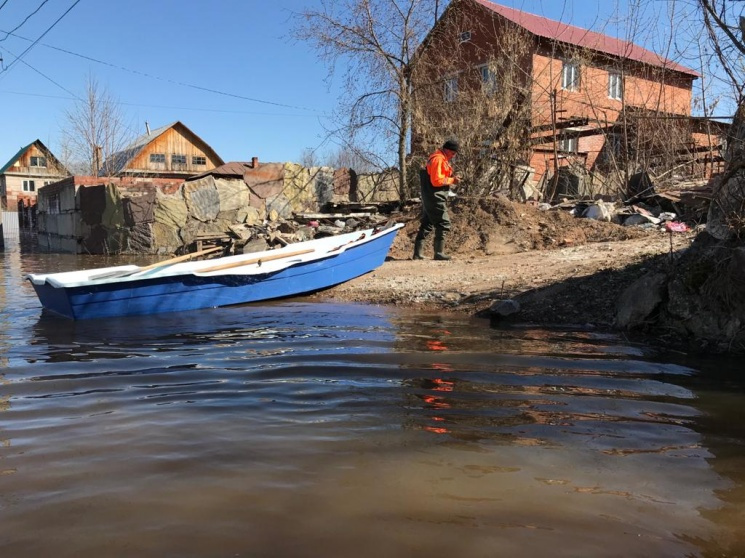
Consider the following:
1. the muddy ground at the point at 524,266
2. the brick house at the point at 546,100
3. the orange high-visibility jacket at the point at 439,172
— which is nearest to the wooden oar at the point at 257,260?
the muddy ground at the point at 524,266

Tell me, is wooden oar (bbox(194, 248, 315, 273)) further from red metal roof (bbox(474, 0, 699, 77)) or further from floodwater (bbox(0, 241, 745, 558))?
red metal roof (bbox(474, 0, 699, 77))

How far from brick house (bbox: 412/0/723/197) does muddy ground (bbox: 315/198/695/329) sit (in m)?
1.88

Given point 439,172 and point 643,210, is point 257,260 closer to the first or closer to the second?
point 439,172

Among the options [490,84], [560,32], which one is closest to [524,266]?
[490,84]

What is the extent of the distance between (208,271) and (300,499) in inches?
250

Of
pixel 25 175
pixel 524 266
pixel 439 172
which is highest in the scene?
pixel 25 175

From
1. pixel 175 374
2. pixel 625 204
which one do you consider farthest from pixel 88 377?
pixel 625 204

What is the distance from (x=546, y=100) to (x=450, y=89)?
2625 mm

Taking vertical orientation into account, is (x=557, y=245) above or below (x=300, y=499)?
above

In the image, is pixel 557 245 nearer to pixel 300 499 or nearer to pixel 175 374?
pixel 175 374

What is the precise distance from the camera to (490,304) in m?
7.39

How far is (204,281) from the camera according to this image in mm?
7988

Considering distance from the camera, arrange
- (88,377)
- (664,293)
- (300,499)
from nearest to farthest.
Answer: (300,499)
(88,377)
(664,293)

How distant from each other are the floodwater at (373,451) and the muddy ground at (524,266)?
1.41 m
